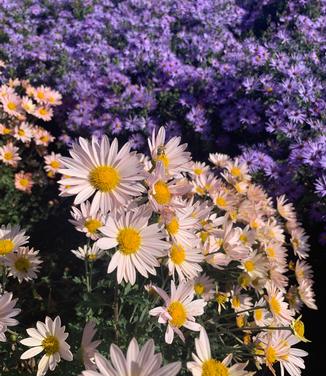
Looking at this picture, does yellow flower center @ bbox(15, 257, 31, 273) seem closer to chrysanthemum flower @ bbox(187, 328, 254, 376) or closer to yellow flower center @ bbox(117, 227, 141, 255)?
yellow flower center @ bbox(117, 227, 141, 255)

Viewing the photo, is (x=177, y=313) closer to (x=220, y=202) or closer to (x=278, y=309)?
(x=278, y=309)

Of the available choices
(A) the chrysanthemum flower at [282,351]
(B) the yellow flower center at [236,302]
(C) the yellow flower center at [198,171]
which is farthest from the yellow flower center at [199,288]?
(C) the yellow flower center at [198,171]

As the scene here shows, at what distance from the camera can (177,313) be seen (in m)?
1.59

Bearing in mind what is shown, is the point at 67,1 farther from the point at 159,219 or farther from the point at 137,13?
the point at 159,219

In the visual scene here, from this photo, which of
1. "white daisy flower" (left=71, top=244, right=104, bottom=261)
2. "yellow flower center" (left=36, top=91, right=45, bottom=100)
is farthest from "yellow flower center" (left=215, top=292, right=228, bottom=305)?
"yellow flower center" (left=36, top=91, right=45, bottom=100)

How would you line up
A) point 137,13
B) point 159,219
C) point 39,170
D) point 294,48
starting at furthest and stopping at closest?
point 137,13
point 294,48
point 39,170
point 159,219

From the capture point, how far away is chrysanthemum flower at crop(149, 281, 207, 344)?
1562 mm

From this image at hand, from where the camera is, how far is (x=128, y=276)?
144cm

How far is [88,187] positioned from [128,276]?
340 mm

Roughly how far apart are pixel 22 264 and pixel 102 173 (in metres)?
0.82

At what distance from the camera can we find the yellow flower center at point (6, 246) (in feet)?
6.17

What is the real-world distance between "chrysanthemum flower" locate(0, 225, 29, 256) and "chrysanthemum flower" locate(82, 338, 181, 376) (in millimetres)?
939

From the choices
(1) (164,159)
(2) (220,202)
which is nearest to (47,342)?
(1) (164,159)

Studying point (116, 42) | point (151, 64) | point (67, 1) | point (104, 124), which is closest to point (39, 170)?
point (104, 124)
